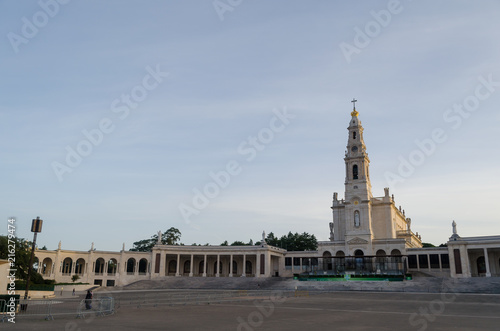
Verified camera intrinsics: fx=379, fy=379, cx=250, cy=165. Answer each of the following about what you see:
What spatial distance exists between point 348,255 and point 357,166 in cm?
1809

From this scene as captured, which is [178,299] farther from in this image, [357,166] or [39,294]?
[357,166]

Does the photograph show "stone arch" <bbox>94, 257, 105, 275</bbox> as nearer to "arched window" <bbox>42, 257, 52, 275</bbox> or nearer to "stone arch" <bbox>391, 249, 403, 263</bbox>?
"arched window" <bbox>42, 257, 52, 275</bbox>

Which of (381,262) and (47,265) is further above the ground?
(381,262)

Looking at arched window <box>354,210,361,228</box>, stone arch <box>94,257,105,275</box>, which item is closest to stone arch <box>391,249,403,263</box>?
arched window <box>354,210,361,228</box>

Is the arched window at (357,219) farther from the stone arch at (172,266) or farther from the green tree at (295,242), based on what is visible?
the stone arch at (172,266)

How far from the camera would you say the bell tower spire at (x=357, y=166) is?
74.6m

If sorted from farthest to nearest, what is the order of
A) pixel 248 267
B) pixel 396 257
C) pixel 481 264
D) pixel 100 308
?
pixel 248 267, pixel 481 264, pixel 396 257, pixel 100 308

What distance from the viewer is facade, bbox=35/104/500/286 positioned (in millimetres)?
61812

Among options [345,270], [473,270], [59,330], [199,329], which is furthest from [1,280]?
[473,270]

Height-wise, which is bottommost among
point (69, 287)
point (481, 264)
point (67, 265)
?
point (69, 287)

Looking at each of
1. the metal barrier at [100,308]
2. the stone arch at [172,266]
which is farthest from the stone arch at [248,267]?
the metal barrier at [100,308]

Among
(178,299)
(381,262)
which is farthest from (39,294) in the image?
(381,262)

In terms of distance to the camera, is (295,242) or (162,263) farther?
(295,242)

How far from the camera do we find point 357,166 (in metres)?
76.4
